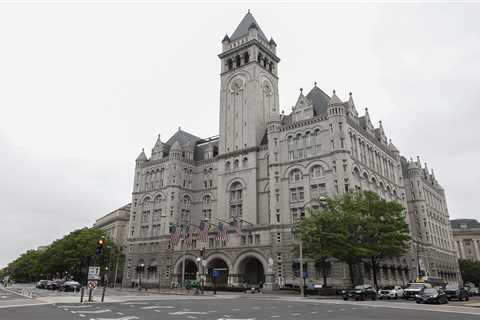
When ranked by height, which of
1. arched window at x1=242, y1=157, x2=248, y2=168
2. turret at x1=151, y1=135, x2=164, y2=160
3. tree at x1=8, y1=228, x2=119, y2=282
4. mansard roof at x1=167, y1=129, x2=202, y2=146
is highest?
mansard roof at x1=167, y1=129, x2=202, y2=146

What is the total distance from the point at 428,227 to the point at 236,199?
1995 inches

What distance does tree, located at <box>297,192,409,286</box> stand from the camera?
1834 inches

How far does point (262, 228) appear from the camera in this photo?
6581 centimetres

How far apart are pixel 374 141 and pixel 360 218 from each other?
30249 mm

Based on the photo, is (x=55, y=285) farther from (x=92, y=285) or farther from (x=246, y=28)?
(x=246, y=28)

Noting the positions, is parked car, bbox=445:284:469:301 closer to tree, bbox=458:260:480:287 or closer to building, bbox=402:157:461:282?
building, bbox=402:157:461:282

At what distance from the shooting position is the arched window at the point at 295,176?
6594cm

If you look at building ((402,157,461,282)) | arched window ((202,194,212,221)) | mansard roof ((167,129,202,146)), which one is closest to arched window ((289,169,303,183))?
arched window ((202,194,212,221))

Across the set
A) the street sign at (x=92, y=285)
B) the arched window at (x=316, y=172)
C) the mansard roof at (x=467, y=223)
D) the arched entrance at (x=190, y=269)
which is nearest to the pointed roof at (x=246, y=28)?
the arched window at (x=316, y=172)

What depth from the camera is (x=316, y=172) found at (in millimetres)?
64312

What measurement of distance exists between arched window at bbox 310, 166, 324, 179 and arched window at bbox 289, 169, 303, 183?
2098mm

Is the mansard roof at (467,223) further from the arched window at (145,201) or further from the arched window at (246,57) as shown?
the arched window at (145,201)

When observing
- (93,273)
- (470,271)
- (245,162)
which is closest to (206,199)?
(245,162)

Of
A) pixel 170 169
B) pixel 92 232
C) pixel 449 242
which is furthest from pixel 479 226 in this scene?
pixel 92 232
